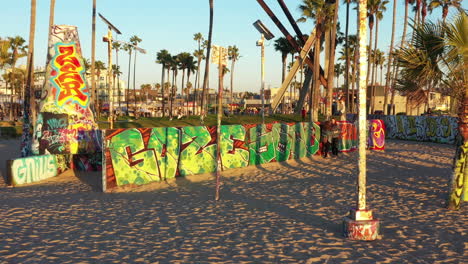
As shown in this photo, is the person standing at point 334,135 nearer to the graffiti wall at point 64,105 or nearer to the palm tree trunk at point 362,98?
the graffiti wall at point 64,105

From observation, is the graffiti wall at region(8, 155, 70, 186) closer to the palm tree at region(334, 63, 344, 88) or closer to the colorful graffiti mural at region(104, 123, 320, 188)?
the colorful graffiti mural at region(104, 123, 320, 188)

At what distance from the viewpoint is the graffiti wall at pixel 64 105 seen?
15.2 meters

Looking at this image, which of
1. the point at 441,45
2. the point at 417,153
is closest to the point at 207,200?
the point at 441,45

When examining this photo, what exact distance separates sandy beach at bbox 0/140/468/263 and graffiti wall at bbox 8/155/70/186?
0.59m

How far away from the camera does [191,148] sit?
48.1 feet

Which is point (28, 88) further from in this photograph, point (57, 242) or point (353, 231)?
point (353, 231)

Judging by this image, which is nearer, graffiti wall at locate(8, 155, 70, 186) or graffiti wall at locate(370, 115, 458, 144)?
graffiti wall at locate(8, 155, 70, 186)

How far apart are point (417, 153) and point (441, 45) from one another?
39.8 ft

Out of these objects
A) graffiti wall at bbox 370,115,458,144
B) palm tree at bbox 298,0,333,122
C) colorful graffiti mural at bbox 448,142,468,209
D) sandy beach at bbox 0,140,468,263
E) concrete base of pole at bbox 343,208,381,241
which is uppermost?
palm tree at bbox 298,0,333,122

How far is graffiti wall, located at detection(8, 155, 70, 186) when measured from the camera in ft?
45.6

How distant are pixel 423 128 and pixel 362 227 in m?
23.1

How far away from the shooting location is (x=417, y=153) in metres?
19.6

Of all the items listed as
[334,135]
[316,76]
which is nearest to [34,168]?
[334,135]

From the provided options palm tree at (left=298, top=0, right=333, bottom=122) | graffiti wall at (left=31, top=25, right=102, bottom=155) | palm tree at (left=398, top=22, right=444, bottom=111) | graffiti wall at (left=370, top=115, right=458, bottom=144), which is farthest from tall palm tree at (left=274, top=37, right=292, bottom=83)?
palm tree at (left=398, top=22, right=444, bottom=111)
